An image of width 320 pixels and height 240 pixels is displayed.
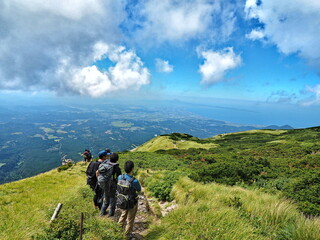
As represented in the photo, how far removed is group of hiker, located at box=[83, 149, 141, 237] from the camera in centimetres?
508

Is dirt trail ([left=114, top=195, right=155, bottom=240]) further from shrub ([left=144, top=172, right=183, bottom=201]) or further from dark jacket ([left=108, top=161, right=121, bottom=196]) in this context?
shrub ([left=144, top=172, right=183, bottom=201])

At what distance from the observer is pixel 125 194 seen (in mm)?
5090

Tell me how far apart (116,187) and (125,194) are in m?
1.46

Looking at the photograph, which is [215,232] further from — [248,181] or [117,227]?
[248,181]

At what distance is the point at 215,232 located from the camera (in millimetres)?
4609

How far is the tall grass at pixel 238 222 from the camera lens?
4422mm

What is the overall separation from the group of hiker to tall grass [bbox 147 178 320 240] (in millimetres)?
1068

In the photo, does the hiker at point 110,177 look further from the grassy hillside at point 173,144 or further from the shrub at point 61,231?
the grassy hillside at point 173,144

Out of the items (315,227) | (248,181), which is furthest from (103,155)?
(248,181)

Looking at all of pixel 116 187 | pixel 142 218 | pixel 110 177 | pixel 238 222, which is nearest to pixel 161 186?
pixel 142 218

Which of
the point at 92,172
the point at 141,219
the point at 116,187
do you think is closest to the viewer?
the point at 116,187

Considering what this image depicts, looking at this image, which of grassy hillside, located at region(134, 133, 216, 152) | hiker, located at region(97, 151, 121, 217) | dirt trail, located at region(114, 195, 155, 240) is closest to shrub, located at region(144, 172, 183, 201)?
dirt trail, located at region(114, 195, 155, 240)

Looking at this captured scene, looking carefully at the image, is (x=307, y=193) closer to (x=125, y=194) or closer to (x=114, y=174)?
(x=125, y=194)

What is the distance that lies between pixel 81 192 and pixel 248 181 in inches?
415
